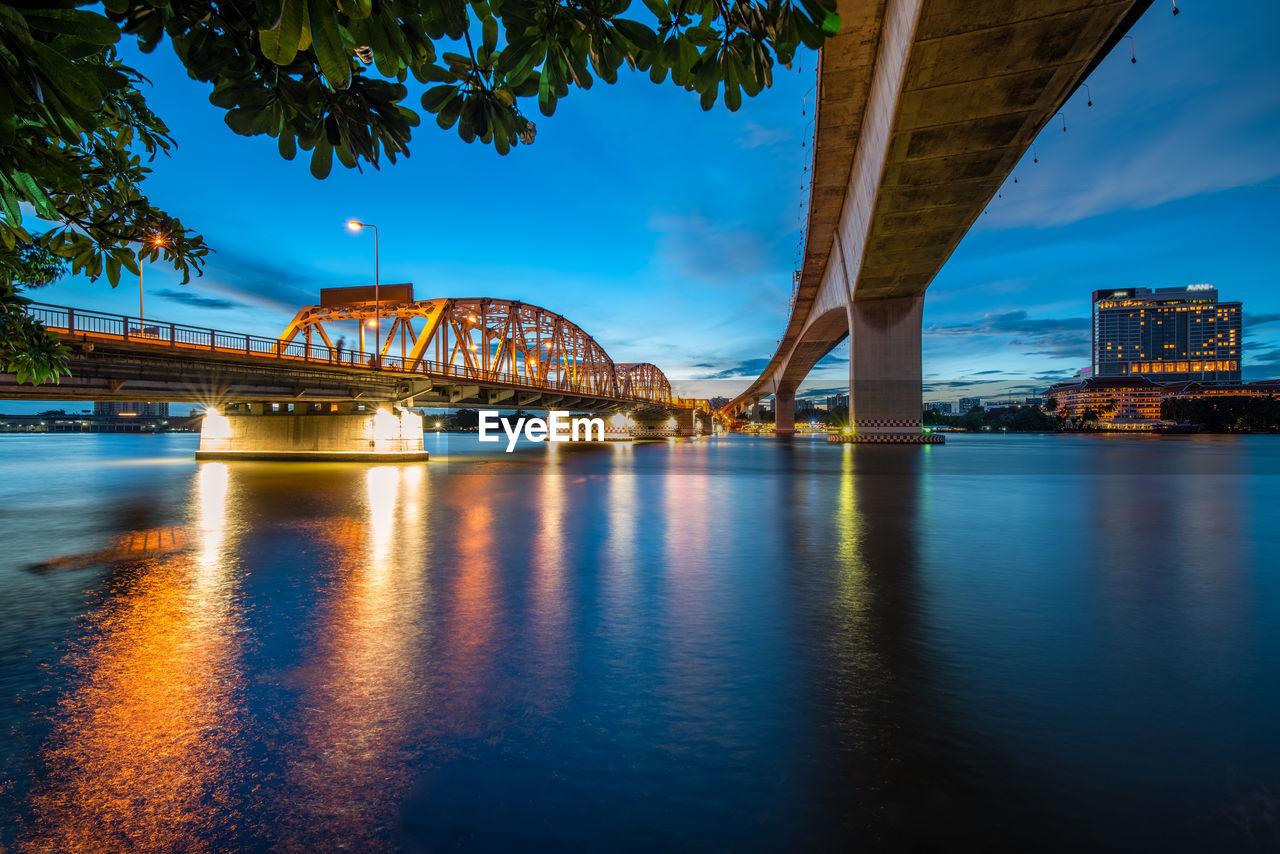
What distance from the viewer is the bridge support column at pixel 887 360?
135 ft

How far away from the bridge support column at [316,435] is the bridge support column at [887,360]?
32297 mm

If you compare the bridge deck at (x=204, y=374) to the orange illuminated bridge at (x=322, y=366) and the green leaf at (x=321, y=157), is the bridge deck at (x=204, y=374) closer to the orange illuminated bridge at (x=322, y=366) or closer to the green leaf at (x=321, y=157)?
the orange illuminated bridge at (x=322, y=366)

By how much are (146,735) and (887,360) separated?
1728 inches

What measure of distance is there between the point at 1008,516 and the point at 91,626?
680 inches

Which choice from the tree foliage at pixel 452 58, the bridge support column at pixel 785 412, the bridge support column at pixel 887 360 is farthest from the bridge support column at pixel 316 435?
the bridge support column at pixel 785 412

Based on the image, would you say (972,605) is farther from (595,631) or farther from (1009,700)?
(595,631)

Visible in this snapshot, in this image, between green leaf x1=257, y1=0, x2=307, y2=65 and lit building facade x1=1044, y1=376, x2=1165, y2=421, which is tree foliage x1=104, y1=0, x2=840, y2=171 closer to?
green leaf x1=257, y1=0, x2=307, y2=65

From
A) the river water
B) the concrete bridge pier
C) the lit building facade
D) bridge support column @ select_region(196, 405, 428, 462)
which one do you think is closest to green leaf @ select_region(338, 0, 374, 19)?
the river water

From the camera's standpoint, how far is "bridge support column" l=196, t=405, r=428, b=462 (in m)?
38.3

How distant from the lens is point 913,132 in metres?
20.1

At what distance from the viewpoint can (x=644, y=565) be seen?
904 centimetres

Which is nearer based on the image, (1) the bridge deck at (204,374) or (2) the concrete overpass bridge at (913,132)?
(2) the concrete overpass bridge at (913,132)

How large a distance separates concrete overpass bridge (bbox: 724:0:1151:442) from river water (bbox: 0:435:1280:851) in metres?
5.82

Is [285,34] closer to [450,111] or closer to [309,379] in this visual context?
[450,111]
